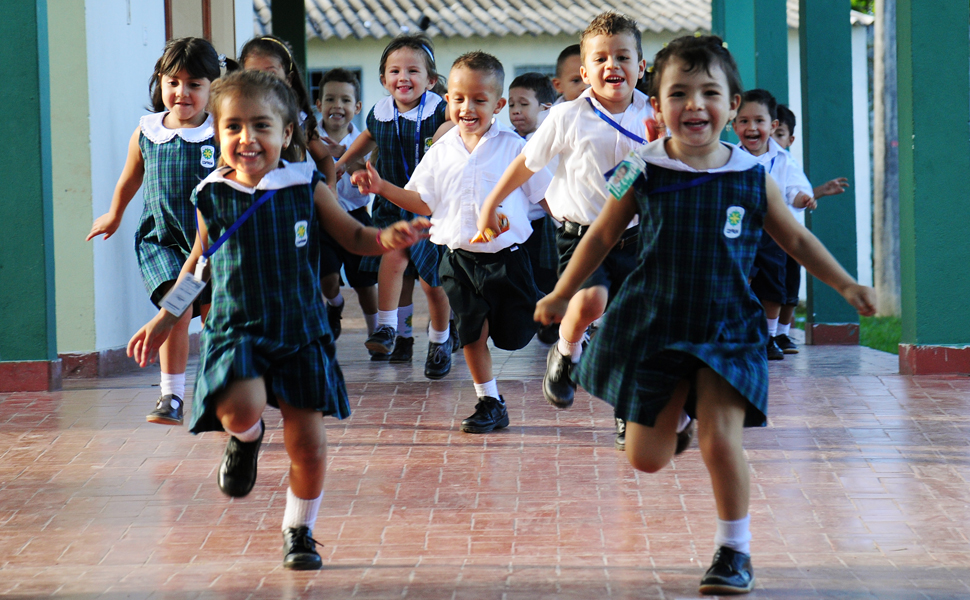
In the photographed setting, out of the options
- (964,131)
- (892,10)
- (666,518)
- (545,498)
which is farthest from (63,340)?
(892,10)

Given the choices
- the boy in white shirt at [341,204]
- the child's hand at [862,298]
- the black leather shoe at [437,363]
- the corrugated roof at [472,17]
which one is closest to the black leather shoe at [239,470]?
the child's hand at [862,298]

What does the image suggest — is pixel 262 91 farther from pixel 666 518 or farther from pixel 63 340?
pixel 63 340

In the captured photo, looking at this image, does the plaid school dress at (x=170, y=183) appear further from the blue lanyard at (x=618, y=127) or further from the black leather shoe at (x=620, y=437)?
the black leather shoe at (x=620, y=437)

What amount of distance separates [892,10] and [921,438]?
452 inches

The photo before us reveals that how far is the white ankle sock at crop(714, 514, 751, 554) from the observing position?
10.5 ft

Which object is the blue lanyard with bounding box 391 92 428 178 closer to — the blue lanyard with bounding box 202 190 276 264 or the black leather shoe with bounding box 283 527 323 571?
the blue lanyard with bounding box 202 190 276 264

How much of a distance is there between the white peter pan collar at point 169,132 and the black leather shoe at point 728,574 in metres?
3.22

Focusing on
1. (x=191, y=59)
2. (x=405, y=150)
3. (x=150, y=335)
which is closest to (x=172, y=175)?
(x=191, y=59)

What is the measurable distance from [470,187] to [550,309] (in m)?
2.05

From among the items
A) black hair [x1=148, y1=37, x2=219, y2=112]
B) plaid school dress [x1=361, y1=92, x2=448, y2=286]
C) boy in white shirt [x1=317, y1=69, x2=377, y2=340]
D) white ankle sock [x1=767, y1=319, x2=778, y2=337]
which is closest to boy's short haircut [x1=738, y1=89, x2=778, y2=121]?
white ankle sock [x1=767, y1=319, x2=778, y2=337]

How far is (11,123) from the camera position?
6.64m

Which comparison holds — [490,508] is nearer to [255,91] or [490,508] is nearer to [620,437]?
[620,437]

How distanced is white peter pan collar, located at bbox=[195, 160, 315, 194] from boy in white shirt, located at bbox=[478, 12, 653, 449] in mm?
1373

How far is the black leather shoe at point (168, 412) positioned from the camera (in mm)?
5117
